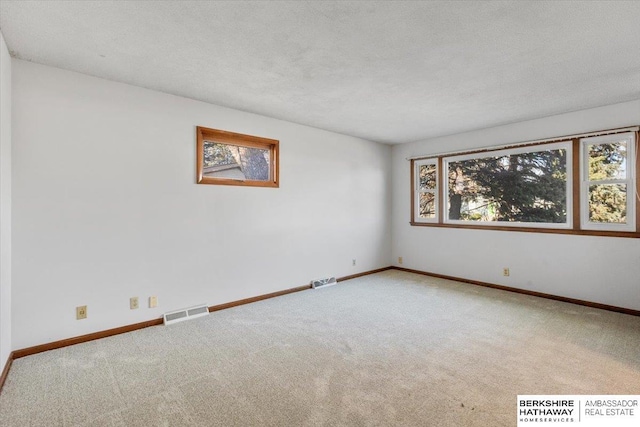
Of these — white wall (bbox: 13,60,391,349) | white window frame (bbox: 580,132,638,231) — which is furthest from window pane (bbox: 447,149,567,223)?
white wall (bbox: 13,60,391,349)

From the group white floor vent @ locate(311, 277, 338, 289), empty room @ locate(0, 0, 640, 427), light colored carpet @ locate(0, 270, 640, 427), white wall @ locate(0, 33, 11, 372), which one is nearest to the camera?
light colored carpet @ locate(0, 270, 640, 427)

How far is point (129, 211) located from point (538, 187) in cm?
504

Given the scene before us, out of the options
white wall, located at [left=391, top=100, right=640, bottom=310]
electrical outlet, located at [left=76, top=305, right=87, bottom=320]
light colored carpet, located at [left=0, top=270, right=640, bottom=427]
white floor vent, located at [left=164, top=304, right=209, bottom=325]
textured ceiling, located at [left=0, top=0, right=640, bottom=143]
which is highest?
textured ceiling, located at [left=0, top=0, right=640, bottom=143]

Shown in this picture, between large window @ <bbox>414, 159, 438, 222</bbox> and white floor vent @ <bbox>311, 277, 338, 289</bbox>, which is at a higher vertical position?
large window @ <bbox>414, 159, 438, 222</bbox>

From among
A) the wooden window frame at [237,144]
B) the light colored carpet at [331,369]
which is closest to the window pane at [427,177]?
the light colored carpet at [331,369]

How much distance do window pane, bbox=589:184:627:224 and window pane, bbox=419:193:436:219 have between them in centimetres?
210

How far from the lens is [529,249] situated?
4301 mm

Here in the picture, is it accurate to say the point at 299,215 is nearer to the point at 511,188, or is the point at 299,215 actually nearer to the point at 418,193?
the point at 418,193

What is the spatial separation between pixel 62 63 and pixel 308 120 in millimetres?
2621

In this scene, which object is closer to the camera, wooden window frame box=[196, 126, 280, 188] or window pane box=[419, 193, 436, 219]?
wooden window frame box=[196, 126, 280, 188]

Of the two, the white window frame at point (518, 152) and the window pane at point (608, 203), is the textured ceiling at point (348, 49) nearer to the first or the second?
the white window frame at point (518, 152)

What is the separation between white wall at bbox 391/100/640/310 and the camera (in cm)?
360

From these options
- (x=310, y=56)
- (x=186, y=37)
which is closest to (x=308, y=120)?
(x=310, y=56)

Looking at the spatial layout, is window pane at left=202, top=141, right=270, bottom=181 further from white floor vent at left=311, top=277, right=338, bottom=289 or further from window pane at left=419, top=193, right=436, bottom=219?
window pane at left=419, top=193, right=436, bottom=219
